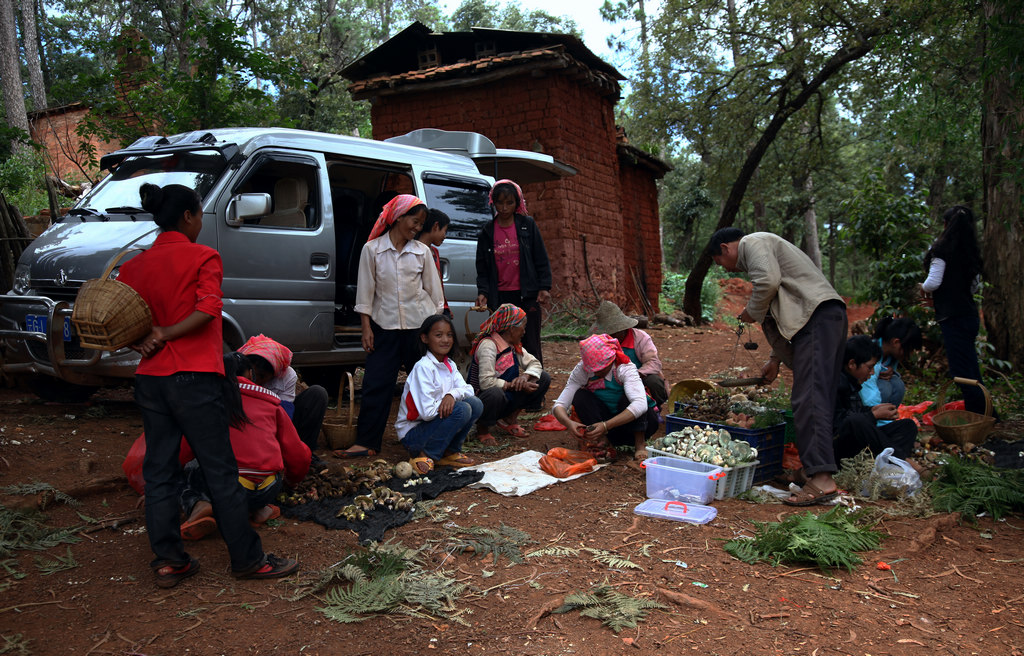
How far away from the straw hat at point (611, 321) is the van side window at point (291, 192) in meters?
2.49

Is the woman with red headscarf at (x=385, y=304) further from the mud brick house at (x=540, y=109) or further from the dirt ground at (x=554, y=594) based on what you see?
the mud brick house at (x=540, y=109)

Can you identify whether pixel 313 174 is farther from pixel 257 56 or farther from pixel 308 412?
pixel 257 56

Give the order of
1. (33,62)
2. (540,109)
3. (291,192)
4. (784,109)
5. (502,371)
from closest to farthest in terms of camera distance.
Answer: (502,371) → (291,192) → (540,109) → (784,109) → (33,62)

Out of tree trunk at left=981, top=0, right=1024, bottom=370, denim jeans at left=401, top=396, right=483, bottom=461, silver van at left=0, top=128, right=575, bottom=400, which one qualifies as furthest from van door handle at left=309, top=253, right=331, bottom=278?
tree trunk at left=981, top=0, right=1024, bottom=370

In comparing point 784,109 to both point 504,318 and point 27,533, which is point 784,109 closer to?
point 504,318

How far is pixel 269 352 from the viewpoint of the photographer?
4.09m

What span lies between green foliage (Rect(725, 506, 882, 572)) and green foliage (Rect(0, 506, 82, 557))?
3.38m

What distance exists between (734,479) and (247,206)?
385 cm

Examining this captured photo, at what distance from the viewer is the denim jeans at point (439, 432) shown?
4.82m

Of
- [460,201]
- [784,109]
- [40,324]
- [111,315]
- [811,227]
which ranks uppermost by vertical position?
[784,109]

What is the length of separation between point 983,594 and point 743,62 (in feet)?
45.9

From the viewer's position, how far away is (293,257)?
5.60 meters

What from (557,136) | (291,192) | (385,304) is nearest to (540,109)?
(557,136)

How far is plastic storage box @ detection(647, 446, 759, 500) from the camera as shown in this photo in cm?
416
